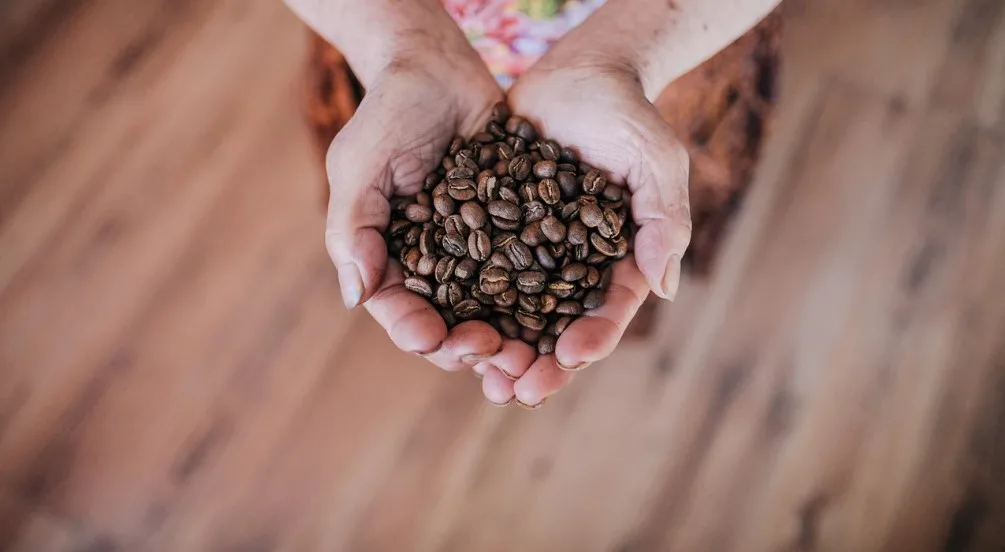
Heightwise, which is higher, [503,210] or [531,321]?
[503,210]

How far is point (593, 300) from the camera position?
3.96 ft

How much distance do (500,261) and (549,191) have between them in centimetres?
15

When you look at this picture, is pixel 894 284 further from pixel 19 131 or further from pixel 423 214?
pixel 19 131

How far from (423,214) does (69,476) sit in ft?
4.03

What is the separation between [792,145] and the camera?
216 centimetres

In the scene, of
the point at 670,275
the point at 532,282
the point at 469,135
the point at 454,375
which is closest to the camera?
the point at 670,275

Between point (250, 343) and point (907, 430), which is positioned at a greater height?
point (250, 343)

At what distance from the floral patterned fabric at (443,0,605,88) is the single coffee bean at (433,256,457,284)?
0.52 m

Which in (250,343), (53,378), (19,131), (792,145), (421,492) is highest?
(19,131)

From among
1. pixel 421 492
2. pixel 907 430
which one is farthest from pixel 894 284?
pixel 421 492

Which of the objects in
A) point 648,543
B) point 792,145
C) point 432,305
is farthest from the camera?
point 792,145

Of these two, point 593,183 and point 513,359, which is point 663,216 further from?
point 513,359

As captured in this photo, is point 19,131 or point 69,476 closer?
point 69,476

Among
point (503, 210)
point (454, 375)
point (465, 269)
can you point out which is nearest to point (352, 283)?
point (465, 269)
